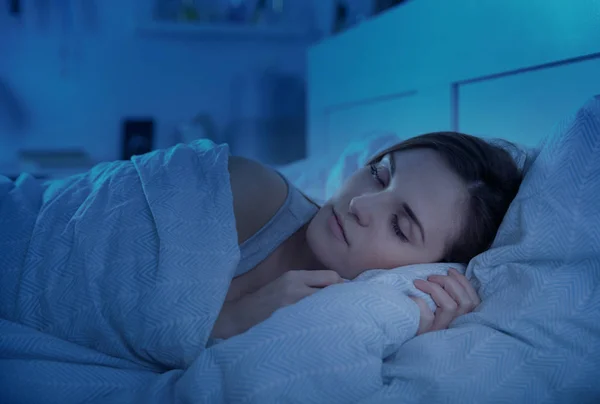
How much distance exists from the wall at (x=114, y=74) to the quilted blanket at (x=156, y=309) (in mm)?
1698

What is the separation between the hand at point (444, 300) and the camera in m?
0.77

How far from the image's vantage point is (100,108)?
254 centimetres

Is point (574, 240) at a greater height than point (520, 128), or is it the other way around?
point (520, 128)

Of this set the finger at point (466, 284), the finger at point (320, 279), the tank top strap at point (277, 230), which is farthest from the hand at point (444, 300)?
the tank top strap at point (277, 230)

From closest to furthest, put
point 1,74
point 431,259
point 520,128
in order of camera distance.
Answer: point 431,259
point 520,128
point 1,74

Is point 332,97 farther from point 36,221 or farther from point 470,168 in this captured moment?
point 36,221

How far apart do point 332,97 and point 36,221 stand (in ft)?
5.17

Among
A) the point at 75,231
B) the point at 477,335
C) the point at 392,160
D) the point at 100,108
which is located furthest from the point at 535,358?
the point at 100,108

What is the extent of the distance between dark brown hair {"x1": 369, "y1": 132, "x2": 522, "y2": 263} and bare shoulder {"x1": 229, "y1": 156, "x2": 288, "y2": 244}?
31 centimetres

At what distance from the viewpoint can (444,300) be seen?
792 mm

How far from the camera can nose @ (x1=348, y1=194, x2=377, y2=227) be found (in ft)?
2.95

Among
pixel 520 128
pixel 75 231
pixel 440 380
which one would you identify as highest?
pixel 520 128

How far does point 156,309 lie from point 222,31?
2043 millimetres

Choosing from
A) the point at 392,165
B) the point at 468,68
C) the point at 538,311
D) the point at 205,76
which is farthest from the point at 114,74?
the point at 538,311
